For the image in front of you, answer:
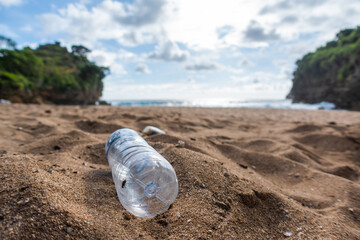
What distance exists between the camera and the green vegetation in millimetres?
10211

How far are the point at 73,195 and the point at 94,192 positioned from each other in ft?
0.44

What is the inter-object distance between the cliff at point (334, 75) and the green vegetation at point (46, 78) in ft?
70.7

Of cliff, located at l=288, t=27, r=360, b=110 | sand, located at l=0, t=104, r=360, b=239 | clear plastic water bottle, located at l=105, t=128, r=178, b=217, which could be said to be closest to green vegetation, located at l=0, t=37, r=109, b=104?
sand, located at l=0, t=104, r=360, b=239

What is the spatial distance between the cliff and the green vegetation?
21.6 metres

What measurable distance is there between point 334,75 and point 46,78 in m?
26.2

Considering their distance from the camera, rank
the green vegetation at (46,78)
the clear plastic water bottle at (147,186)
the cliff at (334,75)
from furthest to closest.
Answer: the cliff at (334,75)
the green vegetation at (46,78)
the clear plastic water bottle at (147,186)

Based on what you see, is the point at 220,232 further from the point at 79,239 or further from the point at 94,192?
the point at 94,192

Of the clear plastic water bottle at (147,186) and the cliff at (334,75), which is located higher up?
the cliff at (334,75)

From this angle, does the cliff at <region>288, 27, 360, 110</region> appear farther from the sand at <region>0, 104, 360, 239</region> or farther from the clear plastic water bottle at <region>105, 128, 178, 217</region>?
the clear plastic water bottle at <region>105, 128, 178, 217</region>

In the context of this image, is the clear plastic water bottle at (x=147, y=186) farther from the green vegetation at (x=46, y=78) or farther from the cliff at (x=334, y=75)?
the cliff at (x=334, y=75)

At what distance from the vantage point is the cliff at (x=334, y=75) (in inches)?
658

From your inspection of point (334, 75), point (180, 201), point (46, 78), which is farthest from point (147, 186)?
point (334, 75)

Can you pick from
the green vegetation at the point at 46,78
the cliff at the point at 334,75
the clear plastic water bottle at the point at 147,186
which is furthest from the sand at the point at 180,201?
the cliff at the point at 334,75

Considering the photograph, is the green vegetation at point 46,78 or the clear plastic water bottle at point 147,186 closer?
the clear plastic water bottle at point 147,186
